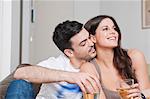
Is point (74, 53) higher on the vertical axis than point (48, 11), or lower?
lower

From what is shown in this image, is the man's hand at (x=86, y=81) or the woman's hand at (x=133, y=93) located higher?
the man's hand at (x=86, y=81)

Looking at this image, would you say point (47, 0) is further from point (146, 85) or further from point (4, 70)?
point (146, 85)

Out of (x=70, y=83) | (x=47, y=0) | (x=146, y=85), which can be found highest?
(x=47, y=0)

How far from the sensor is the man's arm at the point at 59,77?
3.37 ft

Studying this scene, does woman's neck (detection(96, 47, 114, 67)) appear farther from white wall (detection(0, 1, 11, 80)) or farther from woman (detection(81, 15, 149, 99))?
white wall (detection(0, 1, 11, 80))

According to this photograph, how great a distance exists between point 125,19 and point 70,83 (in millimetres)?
2281

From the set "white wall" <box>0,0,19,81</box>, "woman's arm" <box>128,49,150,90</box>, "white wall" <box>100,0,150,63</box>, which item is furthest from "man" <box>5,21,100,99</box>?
"white wall" <box>100,0,150,63</box>

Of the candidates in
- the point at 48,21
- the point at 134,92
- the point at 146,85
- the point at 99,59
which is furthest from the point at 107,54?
the point at 48,21

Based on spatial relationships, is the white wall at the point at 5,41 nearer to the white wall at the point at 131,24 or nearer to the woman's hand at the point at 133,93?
the white wall at the point at 131,24

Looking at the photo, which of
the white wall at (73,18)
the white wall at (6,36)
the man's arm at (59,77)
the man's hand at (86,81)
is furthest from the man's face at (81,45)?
the white wall at (73,18)

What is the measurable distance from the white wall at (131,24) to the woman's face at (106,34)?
4.04ft

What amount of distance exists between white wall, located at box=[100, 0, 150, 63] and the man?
4.72ft

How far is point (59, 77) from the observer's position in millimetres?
1130

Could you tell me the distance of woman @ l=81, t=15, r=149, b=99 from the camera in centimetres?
187
